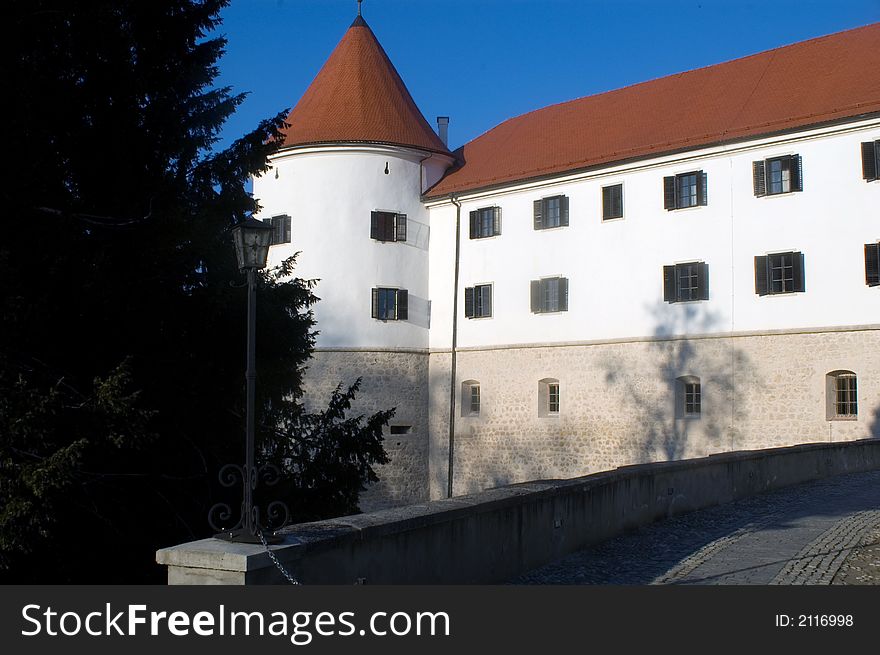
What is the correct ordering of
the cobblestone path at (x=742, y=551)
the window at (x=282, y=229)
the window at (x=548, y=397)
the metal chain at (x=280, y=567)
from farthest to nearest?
the window at (x=282, y=229) < the window at (x=548, y=397) < the cobblestone path at (x=742, y=551) < the metal chain at (x=280, y=567)

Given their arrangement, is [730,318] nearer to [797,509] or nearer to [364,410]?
[364,410]

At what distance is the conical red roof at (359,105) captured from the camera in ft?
107

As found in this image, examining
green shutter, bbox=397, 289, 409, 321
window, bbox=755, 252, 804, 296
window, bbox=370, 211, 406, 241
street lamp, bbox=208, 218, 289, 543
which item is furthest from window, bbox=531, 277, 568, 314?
street lamp, bbox=208, 218, 289, 543

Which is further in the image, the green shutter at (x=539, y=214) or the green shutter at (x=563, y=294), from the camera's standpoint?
the green shutter at (x=539, y=214)

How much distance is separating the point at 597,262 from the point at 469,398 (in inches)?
246

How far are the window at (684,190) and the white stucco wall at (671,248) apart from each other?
0.59 ft

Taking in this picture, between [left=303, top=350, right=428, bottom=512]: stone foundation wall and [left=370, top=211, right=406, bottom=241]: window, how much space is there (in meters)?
3.62

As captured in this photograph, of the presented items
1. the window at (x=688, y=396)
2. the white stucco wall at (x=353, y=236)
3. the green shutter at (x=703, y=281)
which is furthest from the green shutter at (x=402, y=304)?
the green shutter at (x=703, y=281)

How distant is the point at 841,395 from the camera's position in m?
23.8

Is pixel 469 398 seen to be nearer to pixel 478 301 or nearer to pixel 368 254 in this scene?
pixel 478 301

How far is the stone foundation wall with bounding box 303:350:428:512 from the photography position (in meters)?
31.4

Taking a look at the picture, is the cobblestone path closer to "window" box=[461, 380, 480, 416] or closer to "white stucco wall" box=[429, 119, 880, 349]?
"white stucco wall" box=[429, 119, 880, 349]

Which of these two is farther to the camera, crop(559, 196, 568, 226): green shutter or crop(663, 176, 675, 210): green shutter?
crop(559, 196, 568, 226): green shutter

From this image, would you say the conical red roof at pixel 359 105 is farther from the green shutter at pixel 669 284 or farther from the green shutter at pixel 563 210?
the green shutter at pixel 669 284
